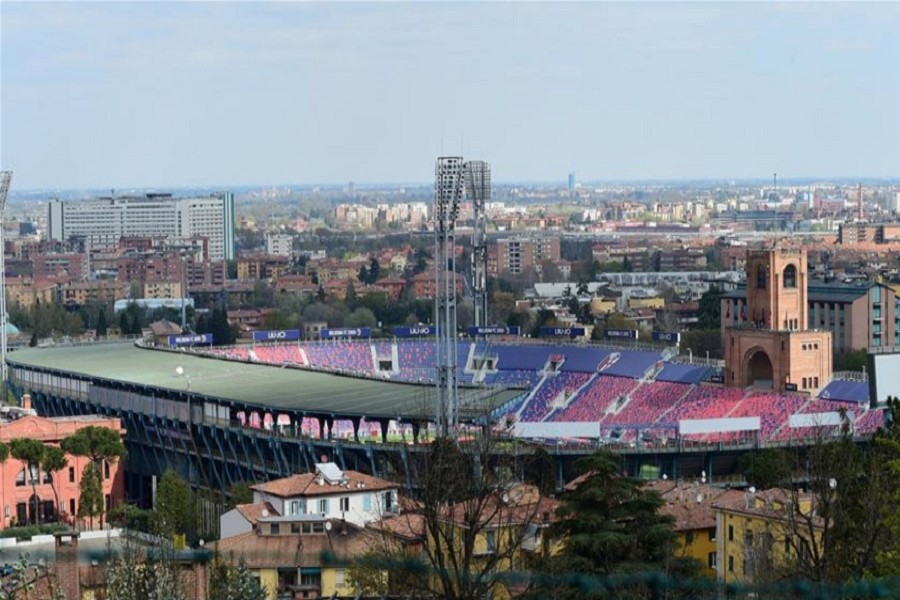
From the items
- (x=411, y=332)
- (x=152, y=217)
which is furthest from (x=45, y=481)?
(x=152, y=217)

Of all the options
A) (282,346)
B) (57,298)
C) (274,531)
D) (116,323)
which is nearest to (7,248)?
(57,298)

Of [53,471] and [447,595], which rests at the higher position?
[447,595]

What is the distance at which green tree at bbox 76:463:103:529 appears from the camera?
3453 cm

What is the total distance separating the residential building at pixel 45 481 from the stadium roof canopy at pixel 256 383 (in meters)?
4.63

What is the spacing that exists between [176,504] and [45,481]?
5.73m

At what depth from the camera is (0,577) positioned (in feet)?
56.8

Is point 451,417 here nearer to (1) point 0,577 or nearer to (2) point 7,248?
(1) point 0,577

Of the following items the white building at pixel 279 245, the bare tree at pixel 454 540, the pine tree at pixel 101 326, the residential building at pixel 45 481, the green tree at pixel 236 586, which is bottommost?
the white building at pixel 279 245

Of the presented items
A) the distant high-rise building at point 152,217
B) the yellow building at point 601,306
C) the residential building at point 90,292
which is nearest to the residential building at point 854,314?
the yellow building at point 601,306

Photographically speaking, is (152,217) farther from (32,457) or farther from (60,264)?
(32,457)

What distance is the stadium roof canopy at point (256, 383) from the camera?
41.9 metres

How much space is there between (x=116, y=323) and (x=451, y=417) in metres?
52.8

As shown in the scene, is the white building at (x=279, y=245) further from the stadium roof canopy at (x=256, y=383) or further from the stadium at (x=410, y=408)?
the stadium at (x=410, y=408)

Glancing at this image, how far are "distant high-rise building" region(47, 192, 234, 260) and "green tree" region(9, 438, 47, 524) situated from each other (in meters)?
127
